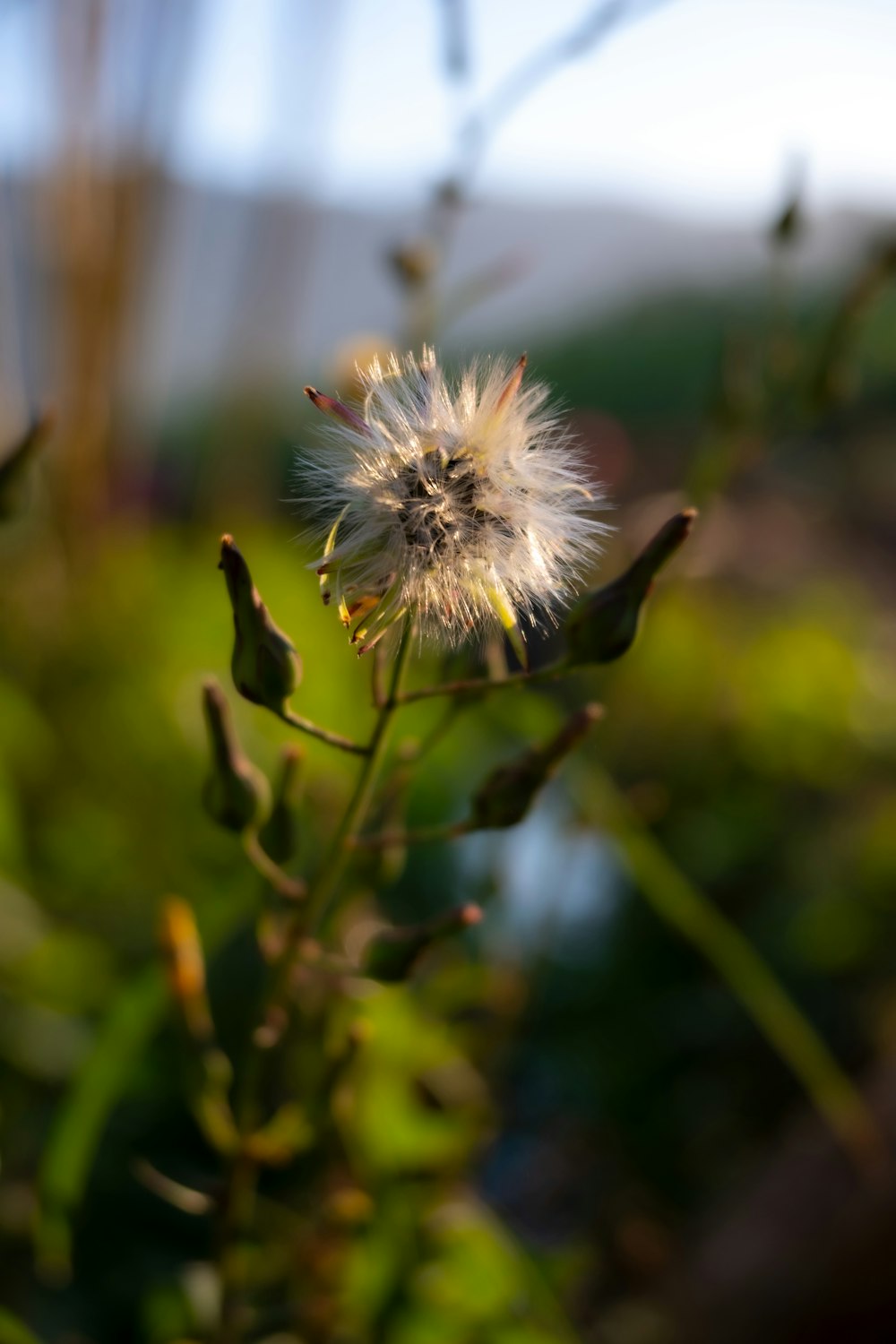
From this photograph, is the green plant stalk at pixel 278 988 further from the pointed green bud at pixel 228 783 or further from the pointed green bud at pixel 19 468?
the pointed green bud at pixel 19 468

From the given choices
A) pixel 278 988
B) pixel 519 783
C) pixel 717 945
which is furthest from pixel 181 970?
pixel 717 945

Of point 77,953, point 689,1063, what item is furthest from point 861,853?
point 77,953

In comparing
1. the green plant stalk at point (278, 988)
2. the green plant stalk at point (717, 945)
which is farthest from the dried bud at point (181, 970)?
the green plant stalk at point (717, 945)

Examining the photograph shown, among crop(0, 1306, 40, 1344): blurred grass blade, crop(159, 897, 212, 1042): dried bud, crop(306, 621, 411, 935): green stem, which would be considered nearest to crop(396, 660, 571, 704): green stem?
crop(306, 621, 411, 935): green stem

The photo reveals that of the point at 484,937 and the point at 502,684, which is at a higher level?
the point at 502,684

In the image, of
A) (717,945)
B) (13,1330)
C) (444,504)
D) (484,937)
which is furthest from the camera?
(484,937)

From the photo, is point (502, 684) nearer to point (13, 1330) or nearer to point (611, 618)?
point (611, 618)
